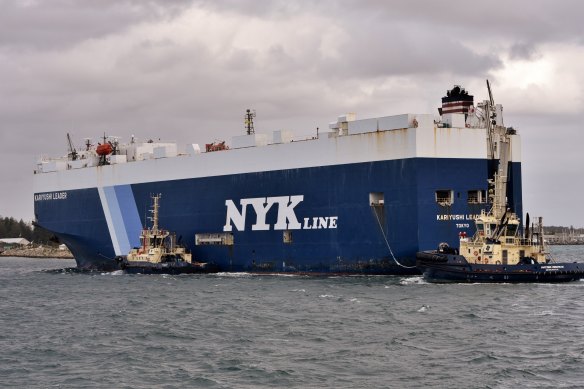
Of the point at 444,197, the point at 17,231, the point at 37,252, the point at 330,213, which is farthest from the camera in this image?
the point at 17,231

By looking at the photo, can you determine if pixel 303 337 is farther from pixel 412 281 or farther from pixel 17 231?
pixel 17 231

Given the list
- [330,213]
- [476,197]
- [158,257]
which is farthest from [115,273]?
[476,197]

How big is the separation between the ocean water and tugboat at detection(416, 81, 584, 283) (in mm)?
653

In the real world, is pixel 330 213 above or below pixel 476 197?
below

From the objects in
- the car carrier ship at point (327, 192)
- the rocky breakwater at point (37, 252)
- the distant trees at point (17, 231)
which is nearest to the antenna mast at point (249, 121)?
the car carrier ship at point (327, 192)

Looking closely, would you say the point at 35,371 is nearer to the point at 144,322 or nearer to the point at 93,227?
the point at 144,322

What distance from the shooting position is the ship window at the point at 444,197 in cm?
4061

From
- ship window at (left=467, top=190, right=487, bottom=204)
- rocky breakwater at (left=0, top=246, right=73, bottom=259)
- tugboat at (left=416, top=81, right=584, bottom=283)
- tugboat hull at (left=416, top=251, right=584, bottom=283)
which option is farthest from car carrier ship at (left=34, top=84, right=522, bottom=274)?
rocky breakwater at (left=0, top=246, right=73, bottom=259)

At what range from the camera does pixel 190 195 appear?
4991 cm

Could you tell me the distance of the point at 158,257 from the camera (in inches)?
1951

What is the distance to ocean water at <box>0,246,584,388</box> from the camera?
20.1m

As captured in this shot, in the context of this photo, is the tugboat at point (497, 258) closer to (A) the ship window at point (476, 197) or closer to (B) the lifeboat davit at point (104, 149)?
(A) the ship window at point (476, 197)

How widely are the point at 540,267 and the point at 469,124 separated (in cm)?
886

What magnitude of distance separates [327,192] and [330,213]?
969 millimetres
